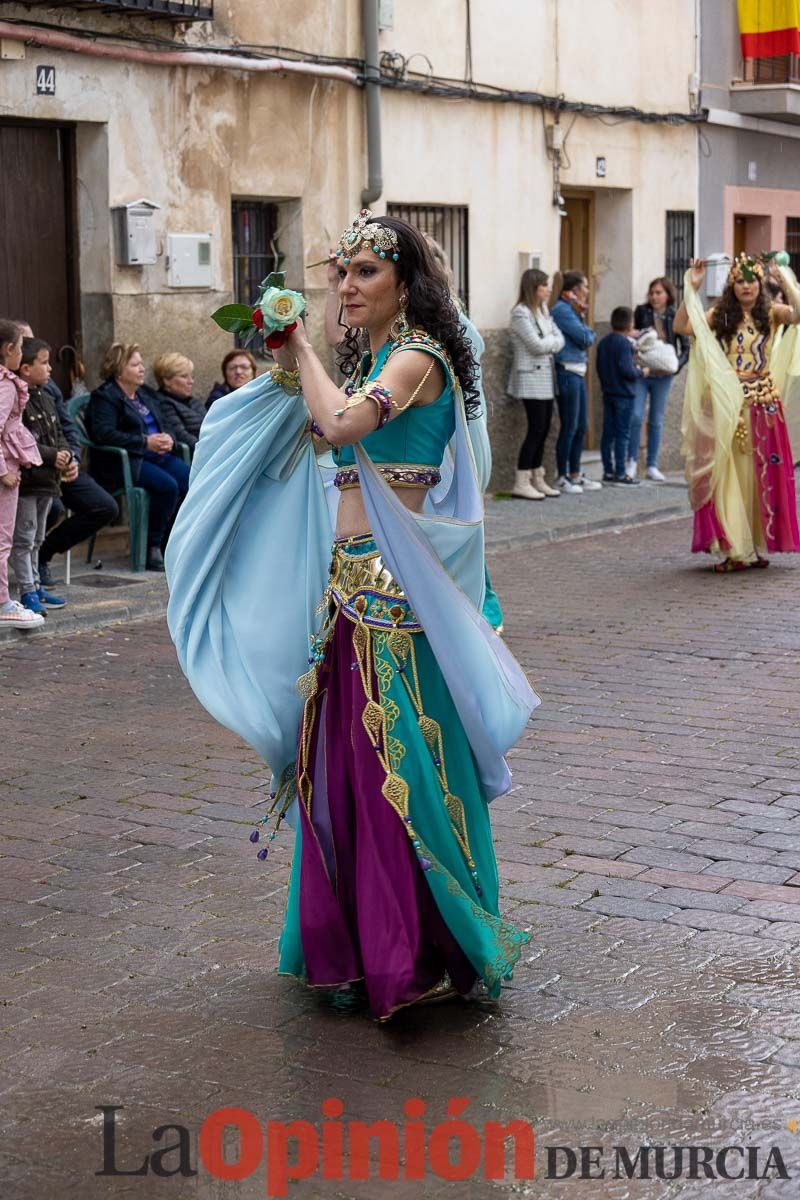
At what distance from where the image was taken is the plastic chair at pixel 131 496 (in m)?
11.5

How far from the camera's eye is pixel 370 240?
4.39 metres

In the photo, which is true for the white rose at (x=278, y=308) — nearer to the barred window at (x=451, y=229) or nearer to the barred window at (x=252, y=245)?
the barred window at (x=252, y=245)

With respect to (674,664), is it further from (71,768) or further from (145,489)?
Result: (145,489)

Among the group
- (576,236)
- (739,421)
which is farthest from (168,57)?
(576,236)

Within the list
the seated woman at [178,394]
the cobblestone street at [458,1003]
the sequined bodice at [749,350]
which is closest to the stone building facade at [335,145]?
Result: the seated woman at [178,394]

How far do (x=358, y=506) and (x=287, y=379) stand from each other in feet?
1.23

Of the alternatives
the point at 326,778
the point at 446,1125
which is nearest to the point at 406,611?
the point at 326,778

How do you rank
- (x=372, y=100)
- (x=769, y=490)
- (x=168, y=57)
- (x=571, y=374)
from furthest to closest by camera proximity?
(x=571, y=374) < (x=372, y=100) < (x=168, y=57) < (x=769, y=490)

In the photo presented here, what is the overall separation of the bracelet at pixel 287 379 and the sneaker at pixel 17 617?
5.48 m

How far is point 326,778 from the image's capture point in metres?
4.55

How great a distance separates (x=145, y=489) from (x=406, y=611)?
24.1ft

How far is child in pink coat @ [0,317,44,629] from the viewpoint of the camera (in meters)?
9.73

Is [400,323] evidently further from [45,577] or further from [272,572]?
[45,577]

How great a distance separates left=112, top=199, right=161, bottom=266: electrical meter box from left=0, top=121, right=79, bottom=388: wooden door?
14.8 inches
